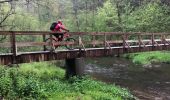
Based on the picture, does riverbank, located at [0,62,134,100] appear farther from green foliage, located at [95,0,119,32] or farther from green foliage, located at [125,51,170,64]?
green foliage, located at [95,0,119,32]

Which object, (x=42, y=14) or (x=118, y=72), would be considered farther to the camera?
(x=42, y=14)

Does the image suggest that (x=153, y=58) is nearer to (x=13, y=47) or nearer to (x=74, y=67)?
(x=74, y=67)

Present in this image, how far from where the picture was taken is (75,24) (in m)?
65.4

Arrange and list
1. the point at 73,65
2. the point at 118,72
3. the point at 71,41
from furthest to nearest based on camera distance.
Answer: the point at 118,72, the point at 73,65, the point at 71,41

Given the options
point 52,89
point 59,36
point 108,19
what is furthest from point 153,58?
point 52,89

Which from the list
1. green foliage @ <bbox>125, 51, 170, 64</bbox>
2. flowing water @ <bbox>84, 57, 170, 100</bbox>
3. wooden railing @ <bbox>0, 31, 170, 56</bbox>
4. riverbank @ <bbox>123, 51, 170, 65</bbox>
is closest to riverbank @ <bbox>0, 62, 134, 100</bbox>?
wooden railing @ <bbox>0, 31, 170, 56</bbox>

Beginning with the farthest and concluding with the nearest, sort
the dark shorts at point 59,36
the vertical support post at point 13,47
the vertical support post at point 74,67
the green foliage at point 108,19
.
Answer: the green foliage at point 108,19 < the vertical support post at point 74,67 < the dark shorts at point 59,36 < the vertical support post at point 13,47

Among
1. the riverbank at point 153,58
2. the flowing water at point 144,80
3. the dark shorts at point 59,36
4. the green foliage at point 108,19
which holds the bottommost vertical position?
the flowing water at point 144,80

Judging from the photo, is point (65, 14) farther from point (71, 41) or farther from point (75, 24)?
point (71, 41)

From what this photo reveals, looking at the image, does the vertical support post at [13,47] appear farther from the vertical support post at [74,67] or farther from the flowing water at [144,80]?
the flowing water at [144,80]

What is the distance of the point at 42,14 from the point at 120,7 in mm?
26910

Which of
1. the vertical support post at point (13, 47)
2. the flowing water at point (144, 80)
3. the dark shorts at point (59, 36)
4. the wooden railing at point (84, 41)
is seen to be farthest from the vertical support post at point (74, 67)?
the vertical support post at point (13, 47)

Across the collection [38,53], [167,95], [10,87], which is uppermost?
[38,53]

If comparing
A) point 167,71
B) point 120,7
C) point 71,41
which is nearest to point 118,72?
point 167,71
